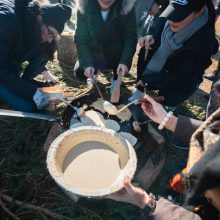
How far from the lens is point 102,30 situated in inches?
141

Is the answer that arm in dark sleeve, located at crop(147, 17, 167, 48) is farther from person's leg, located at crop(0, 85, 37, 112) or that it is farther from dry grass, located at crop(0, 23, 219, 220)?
person's leg, located at crop(0, 85, 37, 112)

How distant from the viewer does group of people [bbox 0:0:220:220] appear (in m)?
2.65

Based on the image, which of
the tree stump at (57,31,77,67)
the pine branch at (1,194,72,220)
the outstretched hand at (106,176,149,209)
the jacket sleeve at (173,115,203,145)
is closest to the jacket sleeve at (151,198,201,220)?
the outstretched hand at (106,176,149,209)

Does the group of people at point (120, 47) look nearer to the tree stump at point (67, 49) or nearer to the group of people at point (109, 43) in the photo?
the group of people at point (109, 43)

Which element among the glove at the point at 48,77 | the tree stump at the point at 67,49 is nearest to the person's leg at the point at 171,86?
the glove at the point at 48,77

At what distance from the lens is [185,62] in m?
3.20

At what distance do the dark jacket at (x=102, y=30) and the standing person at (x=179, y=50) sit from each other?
0.27 m

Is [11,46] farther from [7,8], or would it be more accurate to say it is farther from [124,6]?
[124,6]

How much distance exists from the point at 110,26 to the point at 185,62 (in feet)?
3.60

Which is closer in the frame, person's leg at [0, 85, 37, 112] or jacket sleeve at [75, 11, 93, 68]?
person's leg at [0, 85, 37, 112]

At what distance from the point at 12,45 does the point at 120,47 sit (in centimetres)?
149

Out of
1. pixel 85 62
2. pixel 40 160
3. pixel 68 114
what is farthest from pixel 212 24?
pixel 40 160

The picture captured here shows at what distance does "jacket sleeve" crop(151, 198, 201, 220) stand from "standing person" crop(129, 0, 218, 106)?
1.85m

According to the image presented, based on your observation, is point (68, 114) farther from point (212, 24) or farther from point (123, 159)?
point (212, 24)
